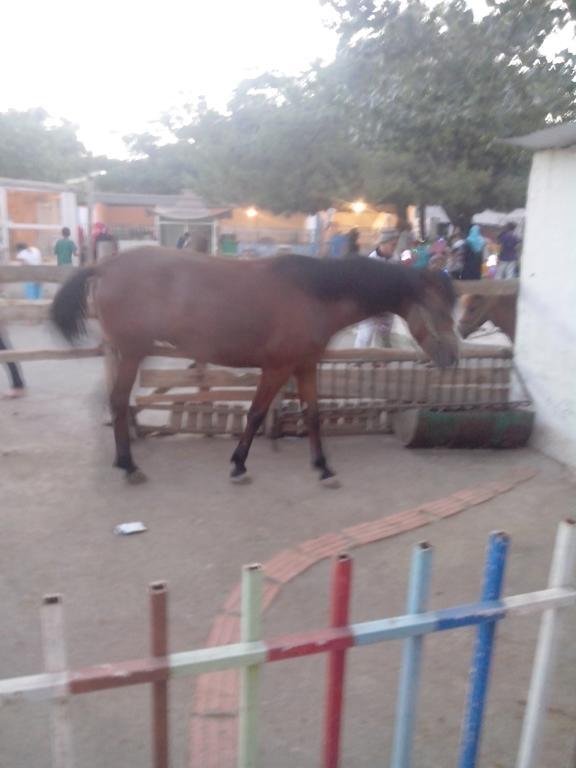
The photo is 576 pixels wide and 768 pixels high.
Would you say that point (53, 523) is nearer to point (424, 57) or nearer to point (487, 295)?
point (487, 295)

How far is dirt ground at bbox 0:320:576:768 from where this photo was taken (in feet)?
8.31

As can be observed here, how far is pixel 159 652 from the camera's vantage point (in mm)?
1629

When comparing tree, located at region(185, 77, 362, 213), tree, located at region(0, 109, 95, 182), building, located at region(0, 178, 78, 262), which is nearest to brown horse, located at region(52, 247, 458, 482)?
building, located at region(0, 178, 78, 262)

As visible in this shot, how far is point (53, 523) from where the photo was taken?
4184mm

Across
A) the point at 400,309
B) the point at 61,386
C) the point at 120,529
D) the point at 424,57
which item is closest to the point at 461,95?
the point at 424,57

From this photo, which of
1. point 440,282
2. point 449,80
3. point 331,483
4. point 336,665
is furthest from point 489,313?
point 336,665

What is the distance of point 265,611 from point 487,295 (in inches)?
147

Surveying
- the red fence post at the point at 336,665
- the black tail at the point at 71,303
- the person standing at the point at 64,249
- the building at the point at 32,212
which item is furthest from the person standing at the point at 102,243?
the red fence post at the point at 336,665

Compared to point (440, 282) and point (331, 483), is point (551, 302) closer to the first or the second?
point (440, 282)

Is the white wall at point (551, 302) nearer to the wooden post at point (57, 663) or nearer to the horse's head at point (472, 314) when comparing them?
the horse's head at point (472, 314)

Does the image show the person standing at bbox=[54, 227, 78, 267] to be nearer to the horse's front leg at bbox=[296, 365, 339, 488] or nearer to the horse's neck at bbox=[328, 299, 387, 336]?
the horse's front leg at bbox=[296, 365, 339, 488]

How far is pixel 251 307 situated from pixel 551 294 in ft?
7.88

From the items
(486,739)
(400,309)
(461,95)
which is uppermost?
(461,95)

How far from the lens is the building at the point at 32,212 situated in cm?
1426
